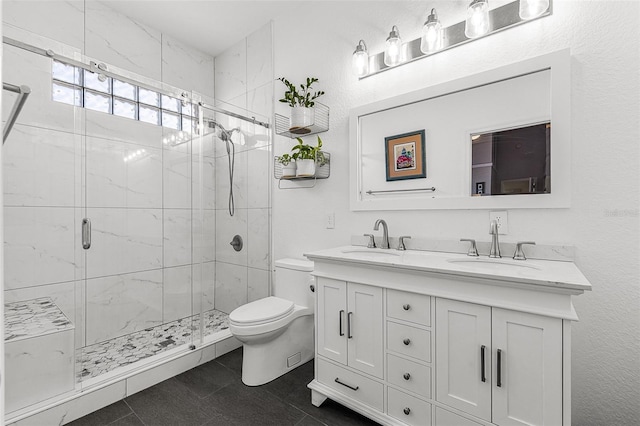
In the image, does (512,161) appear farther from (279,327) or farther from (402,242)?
(279,327)

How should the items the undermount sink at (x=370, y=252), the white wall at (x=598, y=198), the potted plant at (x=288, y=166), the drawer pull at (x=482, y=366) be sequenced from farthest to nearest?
1. the potted plant at (x=288, y=166)
2. the undermount sink at (x=370, y=252)
3. the white wall at (x=598, y=198)
4. the drawer pull at (x=482, y=366)

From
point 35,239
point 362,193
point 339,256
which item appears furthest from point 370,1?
point 35,239

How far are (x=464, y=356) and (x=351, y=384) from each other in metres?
0.63

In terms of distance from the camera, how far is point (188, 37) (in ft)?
9.86

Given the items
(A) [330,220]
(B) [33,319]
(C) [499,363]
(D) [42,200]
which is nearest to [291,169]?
(A) [330,220]

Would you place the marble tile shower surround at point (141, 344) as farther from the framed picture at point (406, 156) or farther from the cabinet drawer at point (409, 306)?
the framed picture at point (406, 156)

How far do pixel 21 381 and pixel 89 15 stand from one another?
2.59m

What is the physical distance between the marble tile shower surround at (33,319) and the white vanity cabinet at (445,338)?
1496 mm

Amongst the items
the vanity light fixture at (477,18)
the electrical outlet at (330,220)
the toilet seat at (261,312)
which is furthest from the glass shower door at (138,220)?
the vanity light fixture at (477,18)

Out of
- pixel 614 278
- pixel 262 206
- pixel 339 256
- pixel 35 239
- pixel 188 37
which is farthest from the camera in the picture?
pixel 188 37

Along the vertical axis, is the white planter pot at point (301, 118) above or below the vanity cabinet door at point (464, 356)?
above

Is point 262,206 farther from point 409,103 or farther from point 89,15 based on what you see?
point 89,15

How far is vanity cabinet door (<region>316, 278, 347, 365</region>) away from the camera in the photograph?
1.67 meters

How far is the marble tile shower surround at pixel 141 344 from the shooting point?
2023 mm
